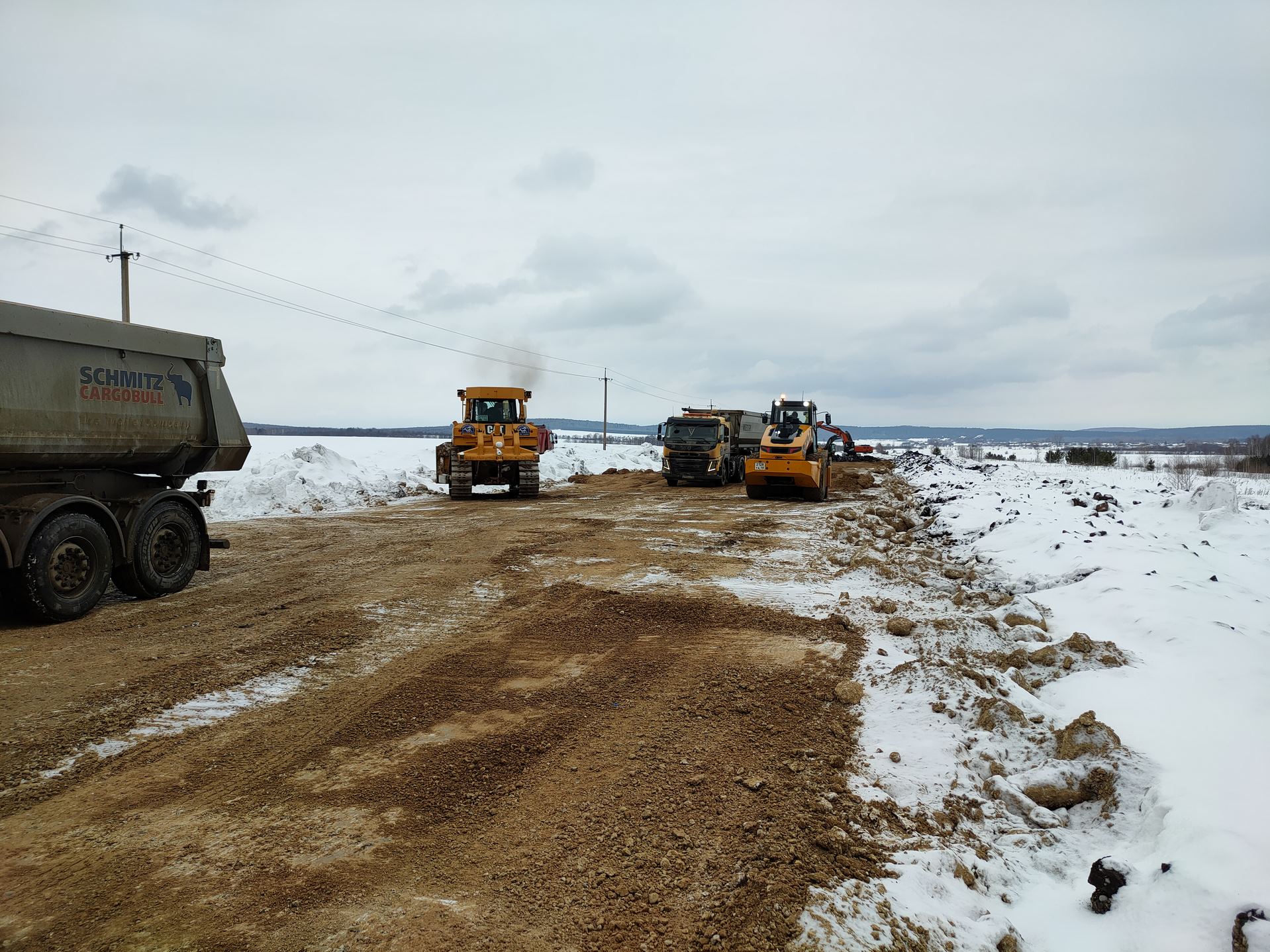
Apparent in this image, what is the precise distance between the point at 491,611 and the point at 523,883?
5020 mm

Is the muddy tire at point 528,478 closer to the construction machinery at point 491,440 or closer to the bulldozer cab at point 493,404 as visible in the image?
the construction machinery at point 491,440

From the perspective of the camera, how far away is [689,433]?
25.8 metres

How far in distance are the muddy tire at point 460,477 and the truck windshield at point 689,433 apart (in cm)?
770

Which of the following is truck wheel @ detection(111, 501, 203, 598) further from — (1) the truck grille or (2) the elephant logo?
(1) the truck grille

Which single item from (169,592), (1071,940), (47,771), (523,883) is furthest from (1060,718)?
(169,592)

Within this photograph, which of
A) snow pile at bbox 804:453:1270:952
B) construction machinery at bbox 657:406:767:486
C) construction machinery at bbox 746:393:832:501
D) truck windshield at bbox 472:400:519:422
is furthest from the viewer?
construction machinery at bbox 657:406:767:486

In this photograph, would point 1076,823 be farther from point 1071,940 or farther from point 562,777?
point 562,777

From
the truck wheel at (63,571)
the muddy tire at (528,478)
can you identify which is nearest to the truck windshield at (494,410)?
the muddy tire at (528,478)

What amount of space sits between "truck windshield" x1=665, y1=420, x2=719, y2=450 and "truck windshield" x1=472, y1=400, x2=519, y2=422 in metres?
6.65

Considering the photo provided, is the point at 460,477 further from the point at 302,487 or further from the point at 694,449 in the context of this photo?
the point at 694,449

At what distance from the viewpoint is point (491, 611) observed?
809 centimetres

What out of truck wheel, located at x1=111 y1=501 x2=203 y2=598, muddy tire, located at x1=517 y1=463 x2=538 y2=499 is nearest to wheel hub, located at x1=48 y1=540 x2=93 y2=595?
truck wheel, located at x1=111 y1=501 x2=203 y2=598

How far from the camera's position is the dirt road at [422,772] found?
119 inches

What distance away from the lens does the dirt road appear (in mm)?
3012
